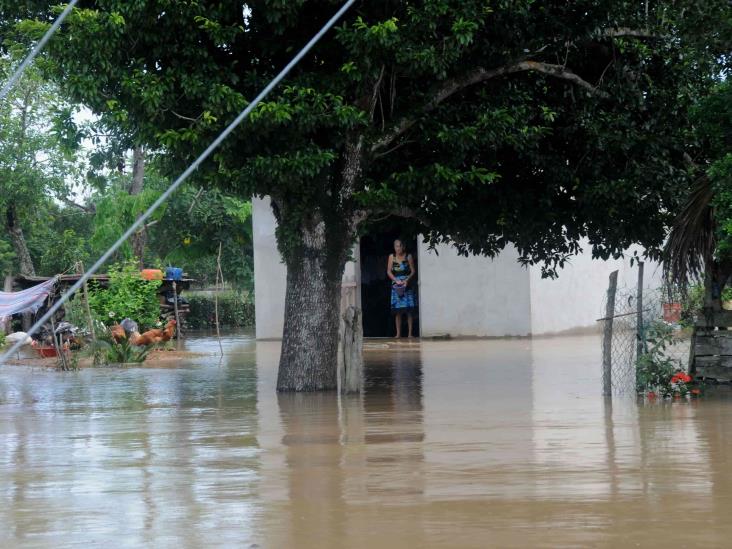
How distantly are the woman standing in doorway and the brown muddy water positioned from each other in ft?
29.1

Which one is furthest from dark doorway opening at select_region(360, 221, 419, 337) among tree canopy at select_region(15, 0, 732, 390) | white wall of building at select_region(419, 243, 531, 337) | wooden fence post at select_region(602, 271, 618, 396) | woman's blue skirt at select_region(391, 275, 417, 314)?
wooden fence post at select_region(602, 271, 618, 396)

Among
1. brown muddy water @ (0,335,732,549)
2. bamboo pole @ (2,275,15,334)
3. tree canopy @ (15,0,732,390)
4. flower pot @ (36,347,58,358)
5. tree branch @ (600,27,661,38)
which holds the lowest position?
brown muddy water @ (0,335,732,549)

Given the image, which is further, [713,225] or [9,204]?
[9,204]

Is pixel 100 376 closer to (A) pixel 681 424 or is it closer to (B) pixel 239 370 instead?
(B) pixel 239 370

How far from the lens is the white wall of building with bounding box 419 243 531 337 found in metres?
23.1

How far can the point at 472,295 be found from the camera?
2336 cm

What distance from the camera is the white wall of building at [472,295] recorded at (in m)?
23.1

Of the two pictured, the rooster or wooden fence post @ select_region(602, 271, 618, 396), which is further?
the rooster

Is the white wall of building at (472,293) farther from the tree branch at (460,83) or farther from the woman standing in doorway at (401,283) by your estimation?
the tree branch at (460,83)

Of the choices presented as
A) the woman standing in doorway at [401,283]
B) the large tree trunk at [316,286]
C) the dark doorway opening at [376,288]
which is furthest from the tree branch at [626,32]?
the dark doorway opening at [376,288]

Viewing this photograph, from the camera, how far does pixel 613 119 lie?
13.7m

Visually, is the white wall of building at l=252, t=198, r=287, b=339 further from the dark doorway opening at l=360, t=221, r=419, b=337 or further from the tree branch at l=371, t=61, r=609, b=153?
the tree branch at l=371, t=61, r=609, b=153

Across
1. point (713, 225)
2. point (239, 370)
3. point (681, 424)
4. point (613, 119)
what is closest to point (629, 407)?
point (681, 424)

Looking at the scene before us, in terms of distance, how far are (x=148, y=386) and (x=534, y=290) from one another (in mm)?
10361
